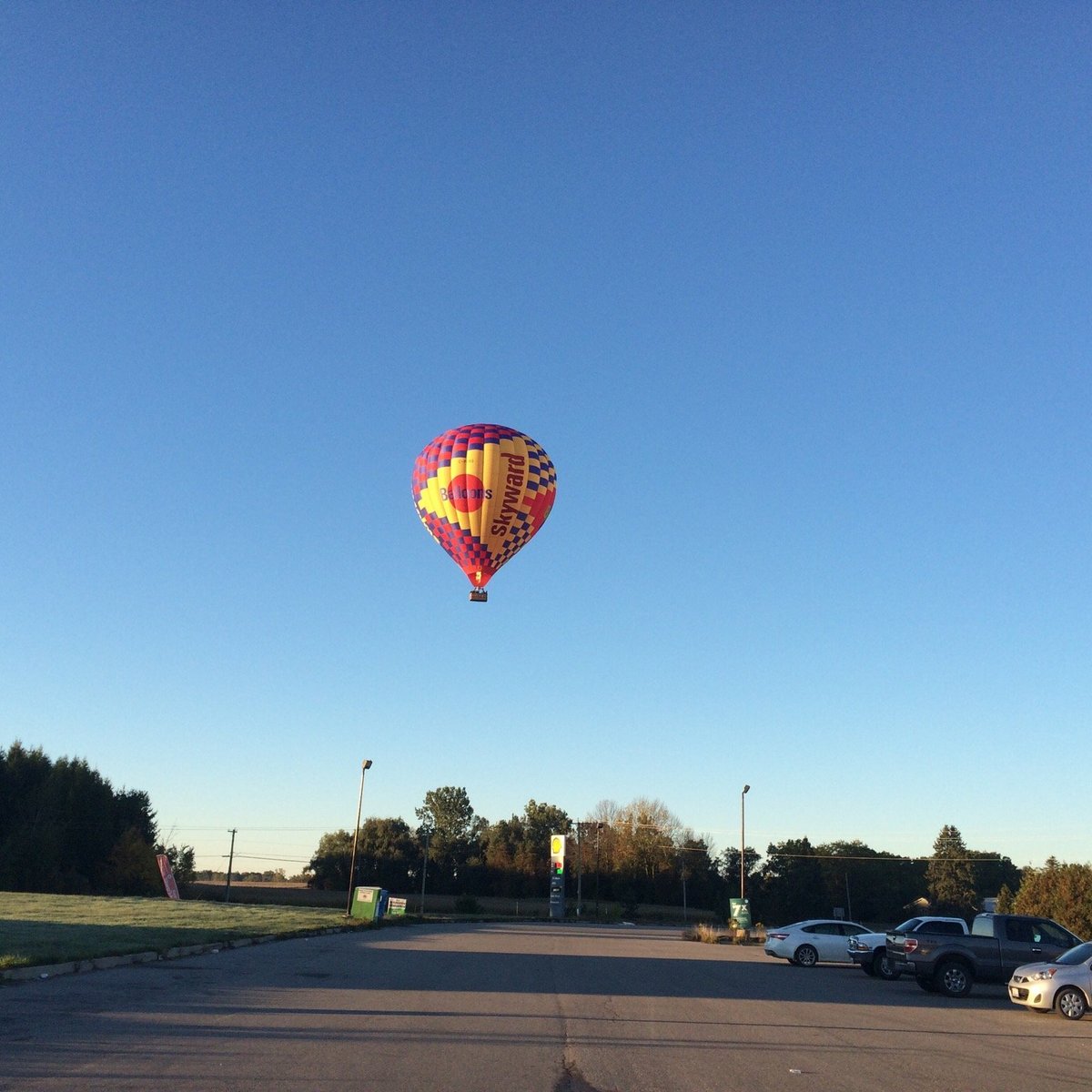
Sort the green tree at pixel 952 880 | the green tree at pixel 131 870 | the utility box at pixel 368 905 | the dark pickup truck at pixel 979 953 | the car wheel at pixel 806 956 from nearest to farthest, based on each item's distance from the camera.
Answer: the dark pickup truck at pixel 979 953, the car wheel at pixel 806 956, the utility box at pixel 368 905, the green tree at pixel 131 870, the green tree at pixel 952 880

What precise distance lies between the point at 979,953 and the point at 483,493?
59.5ft

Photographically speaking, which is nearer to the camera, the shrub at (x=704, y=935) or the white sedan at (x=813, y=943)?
the white sedan at (x=813, y=943)

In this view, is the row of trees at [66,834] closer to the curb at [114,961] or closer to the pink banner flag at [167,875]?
the pink banner flag at [167,875]

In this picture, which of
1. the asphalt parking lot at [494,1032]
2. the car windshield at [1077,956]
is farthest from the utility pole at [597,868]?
the car windshield at [1077,956]

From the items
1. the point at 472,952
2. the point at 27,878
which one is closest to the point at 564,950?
the point at 472,952

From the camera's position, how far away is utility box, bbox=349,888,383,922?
40.6 metres

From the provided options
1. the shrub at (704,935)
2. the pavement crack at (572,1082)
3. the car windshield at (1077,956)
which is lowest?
the shrub at (704,935)

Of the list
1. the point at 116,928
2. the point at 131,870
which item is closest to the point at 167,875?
the point at 131,870

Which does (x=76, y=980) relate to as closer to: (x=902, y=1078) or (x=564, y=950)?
(x=902, y=1078)

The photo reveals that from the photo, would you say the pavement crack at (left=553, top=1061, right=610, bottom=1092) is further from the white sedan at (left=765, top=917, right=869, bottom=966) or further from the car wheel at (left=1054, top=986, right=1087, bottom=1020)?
the white sedan at (left=765, top=917, right=869, bottom=966)

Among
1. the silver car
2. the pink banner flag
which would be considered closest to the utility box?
the pink banner flag

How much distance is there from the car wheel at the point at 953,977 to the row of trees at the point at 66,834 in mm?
64531

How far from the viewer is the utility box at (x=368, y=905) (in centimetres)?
4059

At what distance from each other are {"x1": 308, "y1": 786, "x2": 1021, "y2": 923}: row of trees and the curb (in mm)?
64554
